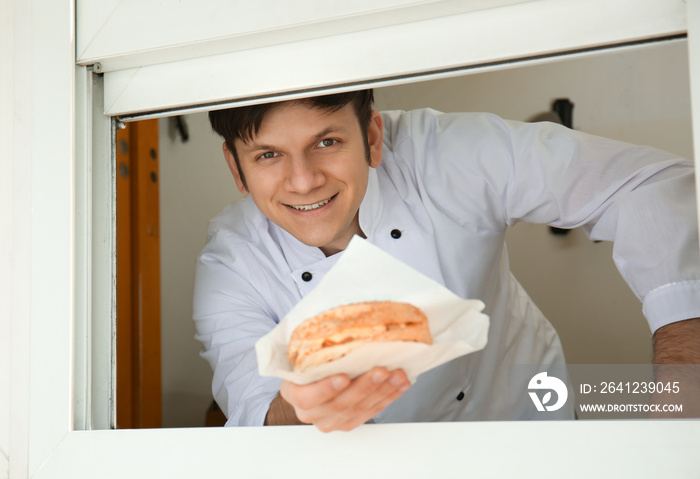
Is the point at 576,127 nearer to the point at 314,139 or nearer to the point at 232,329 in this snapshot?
the point at 314,139

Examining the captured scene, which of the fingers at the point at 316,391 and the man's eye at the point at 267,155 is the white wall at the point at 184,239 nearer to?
the man's eye at the point at 267,155

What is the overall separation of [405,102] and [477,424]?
7.33 feet

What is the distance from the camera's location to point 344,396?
0.72 meters

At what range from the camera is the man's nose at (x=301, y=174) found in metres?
1.26

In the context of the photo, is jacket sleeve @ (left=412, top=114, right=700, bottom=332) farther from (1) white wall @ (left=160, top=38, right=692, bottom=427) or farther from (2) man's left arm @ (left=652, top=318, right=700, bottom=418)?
(1) white wall @ (left=160, top=38, right=692, bottom=427)

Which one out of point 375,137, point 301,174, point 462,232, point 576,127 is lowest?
point 462,232

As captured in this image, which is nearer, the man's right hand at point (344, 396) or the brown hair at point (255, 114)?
the man's right hand at point (344, 396)

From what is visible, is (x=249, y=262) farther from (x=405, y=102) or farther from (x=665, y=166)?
(x=405, y=102)

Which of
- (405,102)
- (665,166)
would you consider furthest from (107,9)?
(405,102)

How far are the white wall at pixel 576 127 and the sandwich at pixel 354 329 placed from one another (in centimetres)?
168

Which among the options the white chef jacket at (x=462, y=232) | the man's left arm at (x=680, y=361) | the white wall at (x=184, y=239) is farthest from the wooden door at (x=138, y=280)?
the man's left arm at (x=680, y=361)

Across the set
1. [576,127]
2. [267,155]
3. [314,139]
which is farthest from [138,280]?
[576,127]

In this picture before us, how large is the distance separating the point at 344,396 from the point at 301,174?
630 millimetres

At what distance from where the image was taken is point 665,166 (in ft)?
3.64
